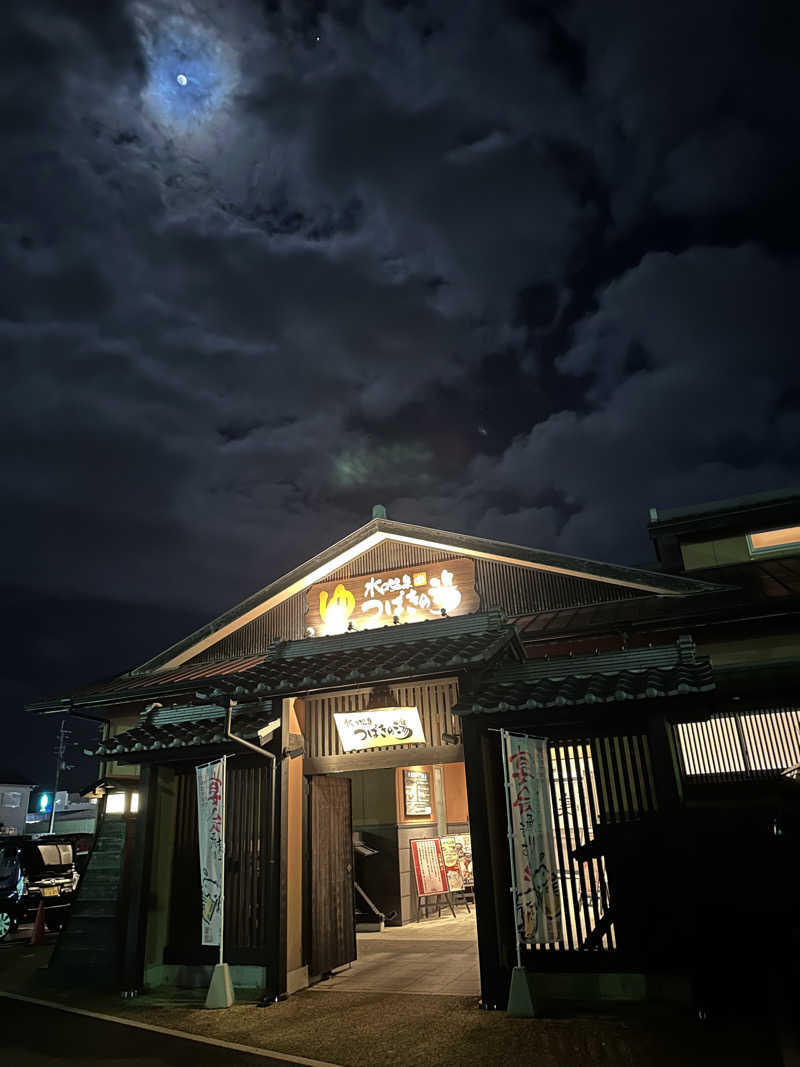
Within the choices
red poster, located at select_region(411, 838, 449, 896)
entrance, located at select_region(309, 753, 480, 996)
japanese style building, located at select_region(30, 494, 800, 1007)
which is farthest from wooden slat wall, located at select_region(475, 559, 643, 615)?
red poster, located at select_region(411, 838, 449, 896)

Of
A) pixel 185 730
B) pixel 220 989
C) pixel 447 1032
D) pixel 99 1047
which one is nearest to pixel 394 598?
pixel 185 730

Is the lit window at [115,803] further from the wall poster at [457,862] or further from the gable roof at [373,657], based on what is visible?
the wall poster at [457,862]

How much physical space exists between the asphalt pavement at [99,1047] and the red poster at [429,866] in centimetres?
926

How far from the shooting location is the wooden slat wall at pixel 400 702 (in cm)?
1121

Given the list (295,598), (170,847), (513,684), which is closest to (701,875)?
(513,684)

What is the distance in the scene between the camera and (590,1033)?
7.44m

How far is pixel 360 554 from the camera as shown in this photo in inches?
749

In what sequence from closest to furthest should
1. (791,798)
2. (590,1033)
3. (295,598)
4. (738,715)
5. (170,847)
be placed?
(590,1033) < (791,798) < (170,847) < (738,715) < (295,598)

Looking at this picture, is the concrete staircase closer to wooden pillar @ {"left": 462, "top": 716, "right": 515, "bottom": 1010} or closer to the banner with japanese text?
the banner with japanese text

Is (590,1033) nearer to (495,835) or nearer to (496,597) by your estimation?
(495,835)

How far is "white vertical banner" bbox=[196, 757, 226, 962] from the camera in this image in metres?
10.5

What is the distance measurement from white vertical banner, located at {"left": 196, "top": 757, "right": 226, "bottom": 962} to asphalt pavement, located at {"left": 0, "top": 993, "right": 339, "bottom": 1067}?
1704 mm

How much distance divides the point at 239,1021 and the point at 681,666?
26.1 feet

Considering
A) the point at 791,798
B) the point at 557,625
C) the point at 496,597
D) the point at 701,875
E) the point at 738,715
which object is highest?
the point at 496,597
